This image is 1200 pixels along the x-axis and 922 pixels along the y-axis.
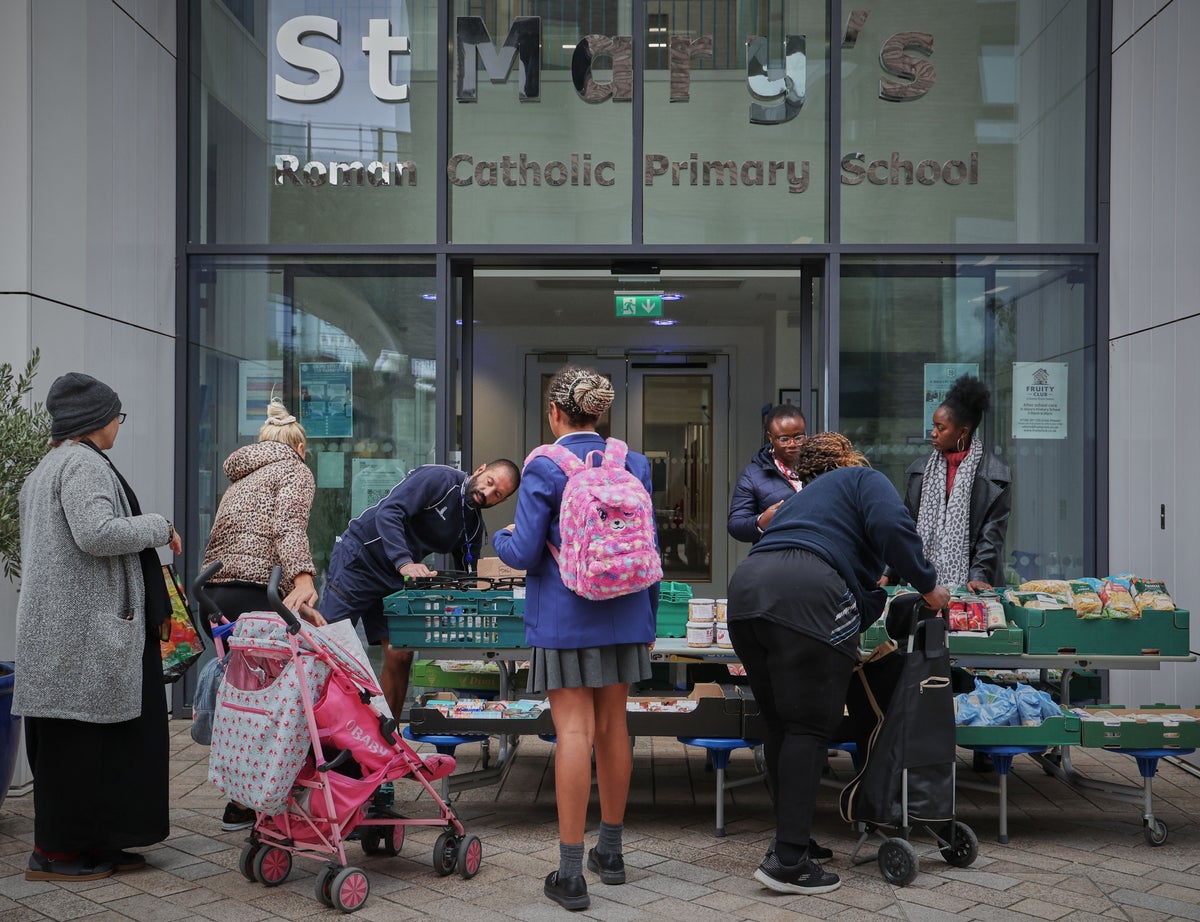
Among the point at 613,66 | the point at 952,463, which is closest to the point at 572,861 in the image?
the point at 952,463

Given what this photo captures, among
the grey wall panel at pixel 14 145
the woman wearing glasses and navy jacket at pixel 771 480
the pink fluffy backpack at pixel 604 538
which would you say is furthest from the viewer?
the woman wearing glasses and navy jacket at pixel 771 480

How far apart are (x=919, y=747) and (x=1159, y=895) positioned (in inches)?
38.2

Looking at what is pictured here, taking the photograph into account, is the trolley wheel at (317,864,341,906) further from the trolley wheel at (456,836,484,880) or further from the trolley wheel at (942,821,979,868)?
the trolley wheel at (942,821,979,868)

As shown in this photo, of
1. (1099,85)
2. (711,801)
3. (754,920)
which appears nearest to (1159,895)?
(754,920)

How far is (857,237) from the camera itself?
7.63m

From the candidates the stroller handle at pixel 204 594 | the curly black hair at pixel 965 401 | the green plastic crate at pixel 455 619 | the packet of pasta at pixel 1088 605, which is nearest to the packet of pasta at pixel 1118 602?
the packet of pasta at pixel 1088 605

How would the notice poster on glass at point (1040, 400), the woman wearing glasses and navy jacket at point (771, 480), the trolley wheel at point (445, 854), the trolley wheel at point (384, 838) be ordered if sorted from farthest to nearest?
the notice poster on glass at point (1040, 400)
the woman wearing glasses and navy jacket at point (771, 480)
the trolley wheel at point (384, 838)
the trolley wheel at point (445, 854)

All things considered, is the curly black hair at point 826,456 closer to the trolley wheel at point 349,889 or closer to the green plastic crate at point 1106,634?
the green plastic crate at point 1106,634

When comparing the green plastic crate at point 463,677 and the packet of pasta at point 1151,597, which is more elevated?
the packet of pasta at point 1151,597

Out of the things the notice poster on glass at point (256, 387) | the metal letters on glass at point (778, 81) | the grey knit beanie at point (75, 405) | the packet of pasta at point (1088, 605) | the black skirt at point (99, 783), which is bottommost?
the black skirt at point (99, 783)

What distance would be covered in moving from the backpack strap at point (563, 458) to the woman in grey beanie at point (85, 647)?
1460 millimetres

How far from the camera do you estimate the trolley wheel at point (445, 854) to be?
4.59m

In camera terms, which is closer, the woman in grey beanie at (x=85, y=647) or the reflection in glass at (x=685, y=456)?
Result: the woman in grey beanie at (x=85, y=647)

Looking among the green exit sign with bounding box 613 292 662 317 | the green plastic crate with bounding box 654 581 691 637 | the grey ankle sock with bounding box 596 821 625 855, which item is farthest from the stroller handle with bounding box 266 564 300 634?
the green exit sign with bounding box 613 292 662 317
